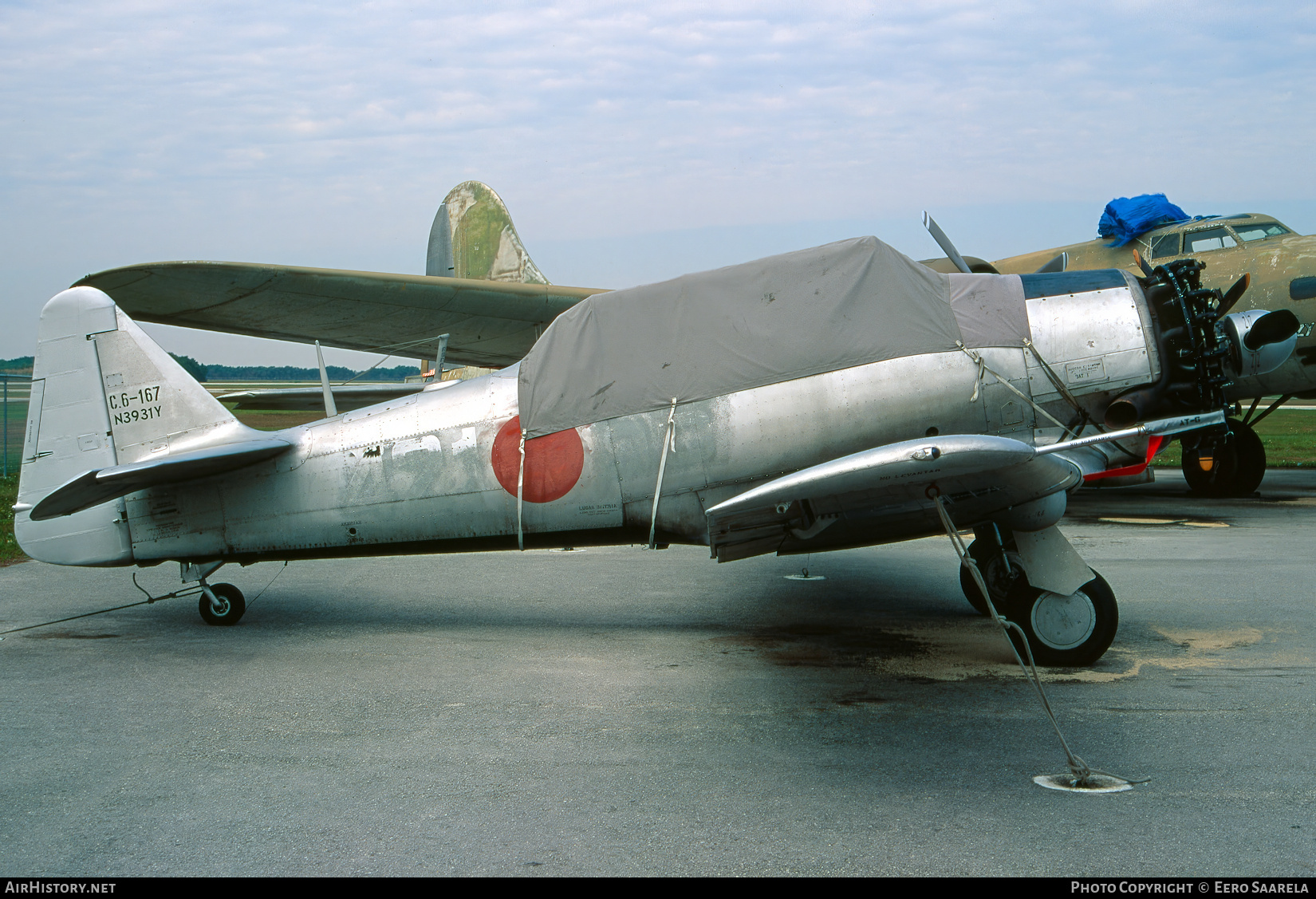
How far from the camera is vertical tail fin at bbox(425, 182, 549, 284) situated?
16.3m

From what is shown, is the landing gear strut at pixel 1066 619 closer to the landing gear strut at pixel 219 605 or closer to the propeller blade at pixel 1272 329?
the propeller blade at pixel 1272 329

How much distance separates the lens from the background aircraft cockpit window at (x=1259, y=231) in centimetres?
1112

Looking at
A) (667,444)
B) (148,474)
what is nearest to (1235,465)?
(667,444)

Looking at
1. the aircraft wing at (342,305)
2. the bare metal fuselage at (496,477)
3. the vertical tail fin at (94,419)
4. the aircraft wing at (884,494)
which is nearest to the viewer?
the aircraft wing at (884,494)

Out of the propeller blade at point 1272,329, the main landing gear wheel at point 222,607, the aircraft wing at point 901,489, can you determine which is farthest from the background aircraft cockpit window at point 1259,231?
the main landing gear wheel at point 222,607

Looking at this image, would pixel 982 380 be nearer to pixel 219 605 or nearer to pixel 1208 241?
pixel 219 605

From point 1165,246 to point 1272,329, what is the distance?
7513 millimetres

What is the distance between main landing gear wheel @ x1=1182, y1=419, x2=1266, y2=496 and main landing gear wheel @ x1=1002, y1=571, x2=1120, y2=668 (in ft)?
26.7

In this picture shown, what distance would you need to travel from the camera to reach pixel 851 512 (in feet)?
15.7

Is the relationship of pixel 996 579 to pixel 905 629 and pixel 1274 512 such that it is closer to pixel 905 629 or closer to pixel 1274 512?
pixel 905 629

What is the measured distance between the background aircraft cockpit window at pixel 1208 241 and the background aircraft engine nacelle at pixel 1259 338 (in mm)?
6753

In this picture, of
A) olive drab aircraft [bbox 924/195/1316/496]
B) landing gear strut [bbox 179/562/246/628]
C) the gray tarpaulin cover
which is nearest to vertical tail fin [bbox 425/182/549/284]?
olive drab aircraft [bbox 924/195/1316/496]

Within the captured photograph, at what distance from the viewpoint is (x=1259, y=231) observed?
36.7 ft
